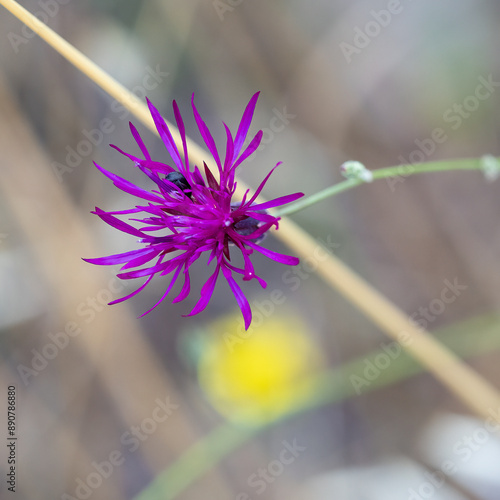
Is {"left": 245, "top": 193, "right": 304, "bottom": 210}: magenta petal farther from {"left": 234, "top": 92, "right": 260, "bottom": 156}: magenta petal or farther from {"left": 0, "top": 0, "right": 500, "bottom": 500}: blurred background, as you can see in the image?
{"left": 0, "top": 0, "right": 500, "bottom": 500}: blurred background

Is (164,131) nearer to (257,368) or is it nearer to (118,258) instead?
(118,258)

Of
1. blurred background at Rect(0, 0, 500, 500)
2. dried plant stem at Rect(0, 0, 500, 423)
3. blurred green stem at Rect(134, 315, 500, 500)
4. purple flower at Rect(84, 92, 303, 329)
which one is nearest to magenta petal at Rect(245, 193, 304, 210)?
purple flower at Rect(84, 92, 303, 329)

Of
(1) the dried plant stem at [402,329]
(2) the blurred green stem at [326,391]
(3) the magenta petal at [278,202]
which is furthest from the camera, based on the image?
(2) the blurred green stem at [326,391]

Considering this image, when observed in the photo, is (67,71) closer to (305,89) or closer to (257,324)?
(305,89)

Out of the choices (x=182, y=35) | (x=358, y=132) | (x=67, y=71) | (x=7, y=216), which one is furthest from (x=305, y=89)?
(x=7, y=216)

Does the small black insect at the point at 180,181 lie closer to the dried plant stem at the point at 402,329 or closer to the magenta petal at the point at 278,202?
the magenta petal at the point at 278,202

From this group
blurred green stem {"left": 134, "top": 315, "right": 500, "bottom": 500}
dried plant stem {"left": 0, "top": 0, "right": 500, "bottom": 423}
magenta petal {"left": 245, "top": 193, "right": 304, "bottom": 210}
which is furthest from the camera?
blurred green stem {"left": 134, "top": 315, "right": 500, "bottom": 500}

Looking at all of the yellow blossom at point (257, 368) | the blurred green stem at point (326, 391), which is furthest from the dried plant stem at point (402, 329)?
the yellow blossom at point (257, 368)
